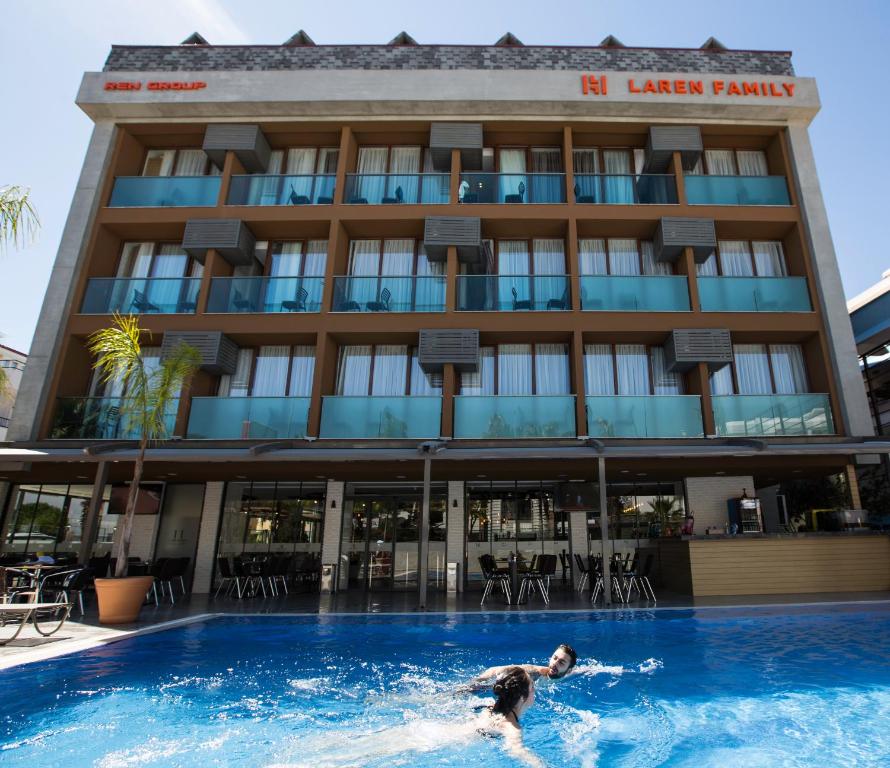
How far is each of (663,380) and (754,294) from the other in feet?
10.2

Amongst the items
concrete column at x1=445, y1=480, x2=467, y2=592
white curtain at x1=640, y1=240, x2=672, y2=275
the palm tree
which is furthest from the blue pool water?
white curtain at x1=640, y1=240, x2=672, y2=275

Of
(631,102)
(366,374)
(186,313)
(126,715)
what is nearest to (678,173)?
(631,102)

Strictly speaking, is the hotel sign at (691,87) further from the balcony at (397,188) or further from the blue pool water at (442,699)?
the blue pool water at (442,699)

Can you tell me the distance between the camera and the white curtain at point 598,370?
14047 mm

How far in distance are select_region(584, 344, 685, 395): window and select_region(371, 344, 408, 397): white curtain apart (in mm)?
4658

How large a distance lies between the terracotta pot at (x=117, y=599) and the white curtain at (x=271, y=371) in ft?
19.7

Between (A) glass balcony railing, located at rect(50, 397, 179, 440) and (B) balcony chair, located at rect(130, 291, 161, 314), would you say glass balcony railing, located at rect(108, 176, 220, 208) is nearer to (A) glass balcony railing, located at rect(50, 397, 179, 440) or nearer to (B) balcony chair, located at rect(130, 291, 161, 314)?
(B) balcony chair, located at rect(130, 291, 161, 314)

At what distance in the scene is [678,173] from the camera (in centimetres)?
1469

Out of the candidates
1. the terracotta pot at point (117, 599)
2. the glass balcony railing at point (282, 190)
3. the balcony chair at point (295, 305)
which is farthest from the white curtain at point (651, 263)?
the terracotta pot at point (117, 599)

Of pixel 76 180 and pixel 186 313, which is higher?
pixel 76 180

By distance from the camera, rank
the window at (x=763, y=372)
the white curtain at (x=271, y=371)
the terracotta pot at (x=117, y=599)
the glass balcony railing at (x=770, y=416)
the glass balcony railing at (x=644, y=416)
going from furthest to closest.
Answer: the white curtain at (x=271, y=371), the window at (x=763, y=372), the glass balcony railing at (x=770, y=416), the glass balcony railing at (x=644, y=416), the terracotta pot at (x=117, y=599)

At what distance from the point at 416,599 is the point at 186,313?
8.94 metres

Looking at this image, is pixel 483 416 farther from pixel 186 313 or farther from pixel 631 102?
pixel 631 102

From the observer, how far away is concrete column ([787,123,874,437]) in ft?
42.6
